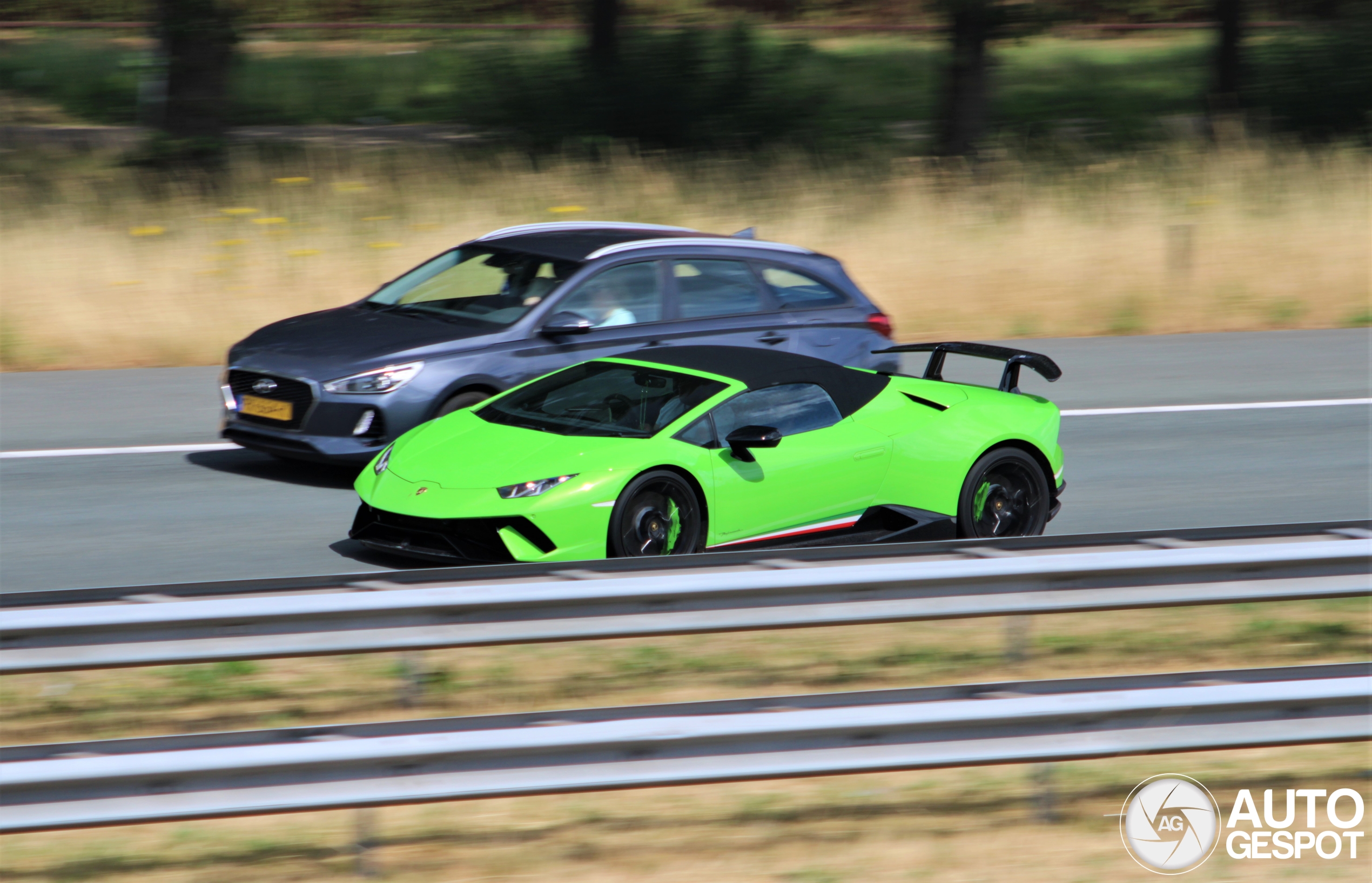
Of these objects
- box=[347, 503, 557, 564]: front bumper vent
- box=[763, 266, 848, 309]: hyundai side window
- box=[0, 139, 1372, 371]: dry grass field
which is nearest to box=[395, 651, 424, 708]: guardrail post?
box=[347, 503, 557, 564]: front bumper vent

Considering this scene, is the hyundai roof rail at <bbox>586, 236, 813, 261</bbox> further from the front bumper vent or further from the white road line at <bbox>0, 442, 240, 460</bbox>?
the front bumper vent

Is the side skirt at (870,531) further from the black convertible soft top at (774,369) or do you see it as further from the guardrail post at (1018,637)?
the guardrail post at (1018,637)

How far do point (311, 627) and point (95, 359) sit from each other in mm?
10115

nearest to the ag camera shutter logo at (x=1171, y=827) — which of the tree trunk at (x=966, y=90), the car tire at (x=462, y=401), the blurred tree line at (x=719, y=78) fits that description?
the car tire at (x=462, y=401)

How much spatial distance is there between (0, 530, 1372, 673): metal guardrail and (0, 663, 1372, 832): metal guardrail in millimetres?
290

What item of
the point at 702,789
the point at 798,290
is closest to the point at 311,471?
the point at 798,290

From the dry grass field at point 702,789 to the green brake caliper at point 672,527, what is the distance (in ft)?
2.22

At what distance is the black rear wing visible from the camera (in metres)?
8.80

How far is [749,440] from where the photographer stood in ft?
25.5

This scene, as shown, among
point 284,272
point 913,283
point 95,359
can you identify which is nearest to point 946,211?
point 913,283

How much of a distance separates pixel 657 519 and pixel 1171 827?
3.37m

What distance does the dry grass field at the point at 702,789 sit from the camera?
4.82 m

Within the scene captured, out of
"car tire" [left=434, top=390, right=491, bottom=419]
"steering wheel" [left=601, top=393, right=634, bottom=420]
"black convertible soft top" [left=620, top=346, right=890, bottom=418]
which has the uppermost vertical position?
"black convertible soft top" [left=620, top=346, right=890, bottom=418]

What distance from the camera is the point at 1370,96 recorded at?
3102cm
